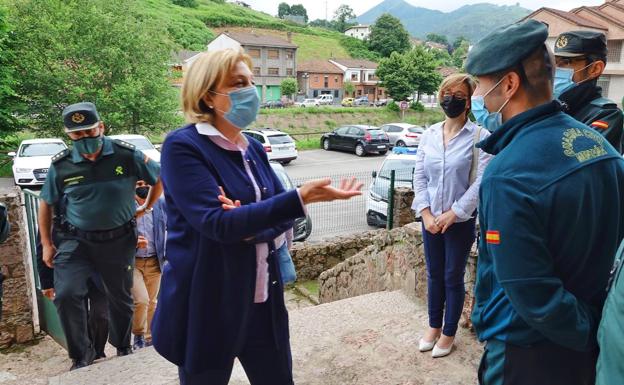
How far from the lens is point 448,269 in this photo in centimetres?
317

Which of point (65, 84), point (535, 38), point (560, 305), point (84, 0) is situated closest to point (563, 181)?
point (560, 305)

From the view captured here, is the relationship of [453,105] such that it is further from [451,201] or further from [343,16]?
[343,16]

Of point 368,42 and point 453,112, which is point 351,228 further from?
point 368,42

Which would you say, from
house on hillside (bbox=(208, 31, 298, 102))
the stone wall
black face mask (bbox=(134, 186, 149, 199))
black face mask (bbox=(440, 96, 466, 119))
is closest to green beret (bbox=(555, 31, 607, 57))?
black face mask (bbox=(440, 96, 466, 119))

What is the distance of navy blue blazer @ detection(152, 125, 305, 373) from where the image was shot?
1799 millimetres

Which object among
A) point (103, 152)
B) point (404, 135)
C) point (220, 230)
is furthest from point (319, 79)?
point (220, 230)

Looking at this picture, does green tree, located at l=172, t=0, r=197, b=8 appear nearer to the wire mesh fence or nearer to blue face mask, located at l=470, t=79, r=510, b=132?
the wire mesh fence

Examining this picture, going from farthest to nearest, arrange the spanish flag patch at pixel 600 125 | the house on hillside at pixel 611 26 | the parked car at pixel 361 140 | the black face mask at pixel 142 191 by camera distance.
Answer: the house on hillside at pixel 611 26
the parked car at pixel 361 140
the black face mask at pixel 142 191
the spanish flag patch at pixel 600 125

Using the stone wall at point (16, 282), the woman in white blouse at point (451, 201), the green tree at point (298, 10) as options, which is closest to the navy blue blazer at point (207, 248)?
the woman in white blouse at point (451, 201)

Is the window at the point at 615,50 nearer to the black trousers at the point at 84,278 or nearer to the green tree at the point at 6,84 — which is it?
the green tree at the point at 6,84

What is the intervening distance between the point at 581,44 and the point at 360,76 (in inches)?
2648

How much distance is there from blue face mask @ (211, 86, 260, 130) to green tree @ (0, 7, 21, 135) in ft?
69.1

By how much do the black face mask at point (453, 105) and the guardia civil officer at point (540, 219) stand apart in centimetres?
144

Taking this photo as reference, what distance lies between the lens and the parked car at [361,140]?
82.4ft
